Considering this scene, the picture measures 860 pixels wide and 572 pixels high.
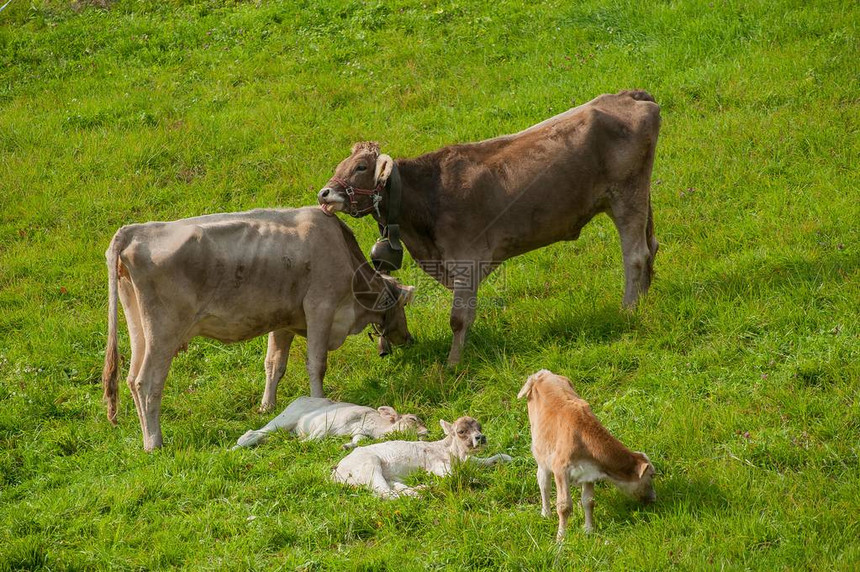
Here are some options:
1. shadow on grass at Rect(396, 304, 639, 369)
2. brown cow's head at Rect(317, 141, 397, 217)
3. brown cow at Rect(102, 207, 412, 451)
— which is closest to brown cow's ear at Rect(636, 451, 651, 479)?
shadow on grass at Rect(396, 304, 639, 369)

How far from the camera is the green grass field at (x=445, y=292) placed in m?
7.67

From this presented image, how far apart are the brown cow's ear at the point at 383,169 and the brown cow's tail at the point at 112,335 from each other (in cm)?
282

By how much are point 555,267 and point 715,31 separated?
6855mm

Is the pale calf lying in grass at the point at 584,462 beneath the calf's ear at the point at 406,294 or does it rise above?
above

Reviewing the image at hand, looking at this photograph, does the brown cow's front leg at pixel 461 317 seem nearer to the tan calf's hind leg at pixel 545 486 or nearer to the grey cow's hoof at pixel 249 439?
the grey cow's hoof at pixel 249 439

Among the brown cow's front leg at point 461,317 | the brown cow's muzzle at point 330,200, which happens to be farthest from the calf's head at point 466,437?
the brown cow's muzzle at point 330,200

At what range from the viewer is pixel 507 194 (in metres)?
11.2

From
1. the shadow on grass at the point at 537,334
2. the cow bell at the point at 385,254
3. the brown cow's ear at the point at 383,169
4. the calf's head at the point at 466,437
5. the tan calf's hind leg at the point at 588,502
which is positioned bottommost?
the shadow on grass at the point at 537,334

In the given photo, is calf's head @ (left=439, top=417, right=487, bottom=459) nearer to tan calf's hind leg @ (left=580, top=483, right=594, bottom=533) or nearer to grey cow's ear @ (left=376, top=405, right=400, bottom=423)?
grey cow's ear @ (left=376, top=405, right=400, bottom=423)

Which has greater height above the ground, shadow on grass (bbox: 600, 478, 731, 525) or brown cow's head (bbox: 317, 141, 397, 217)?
brown cow's head (bbox: 317, 141, 397, 217)

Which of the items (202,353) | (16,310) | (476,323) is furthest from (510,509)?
(16,310)

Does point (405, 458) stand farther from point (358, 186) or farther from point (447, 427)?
point (358, 186)

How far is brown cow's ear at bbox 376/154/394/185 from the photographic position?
11094mm

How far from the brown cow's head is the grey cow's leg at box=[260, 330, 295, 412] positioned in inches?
59.3
